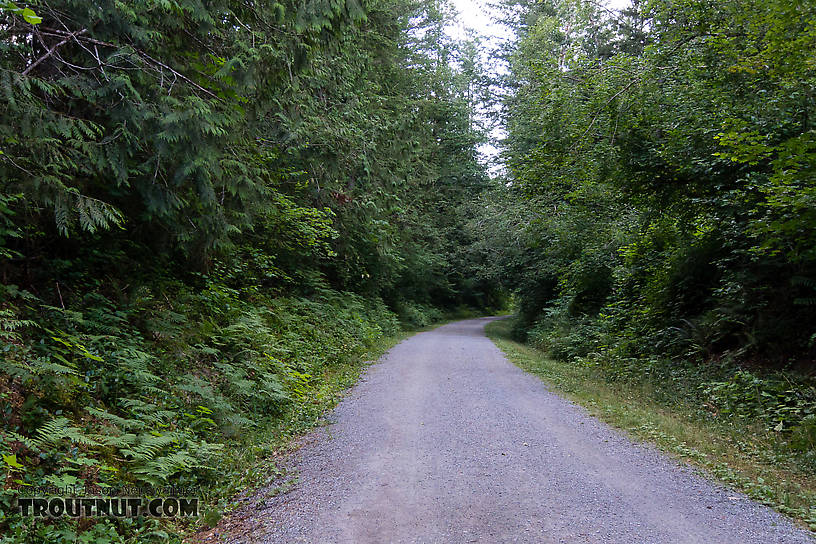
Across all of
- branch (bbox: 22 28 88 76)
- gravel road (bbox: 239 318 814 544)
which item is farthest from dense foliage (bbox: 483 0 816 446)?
branch (bbox: 22 28 88 76)

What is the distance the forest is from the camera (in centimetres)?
438

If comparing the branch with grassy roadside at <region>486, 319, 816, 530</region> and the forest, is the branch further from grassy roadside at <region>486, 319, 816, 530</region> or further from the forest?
grassy roadside at <region>486, 319, 816, 530</region>

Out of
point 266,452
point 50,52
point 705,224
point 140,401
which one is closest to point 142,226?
point 50,52

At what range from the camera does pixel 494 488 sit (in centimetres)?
438

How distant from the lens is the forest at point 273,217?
4.38 m

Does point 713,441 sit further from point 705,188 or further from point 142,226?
point 142,226

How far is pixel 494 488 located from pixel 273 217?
765 cm

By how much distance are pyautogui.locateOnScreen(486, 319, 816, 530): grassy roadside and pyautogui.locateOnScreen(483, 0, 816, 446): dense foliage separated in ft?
1.50

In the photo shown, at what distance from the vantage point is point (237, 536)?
3715 mm

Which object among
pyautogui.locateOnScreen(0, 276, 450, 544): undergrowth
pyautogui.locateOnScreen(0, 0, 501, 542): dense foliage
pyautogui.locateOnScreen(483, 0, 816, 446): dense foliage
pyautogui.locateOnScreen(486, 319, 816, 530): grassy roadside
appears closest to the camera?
pyautogui.locateOnScreen(0, 276, 450, 544): undergrowth

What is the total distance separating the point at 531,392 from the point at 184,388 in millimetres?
6006

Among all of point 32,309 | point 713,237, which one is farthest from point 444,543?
point 713,237

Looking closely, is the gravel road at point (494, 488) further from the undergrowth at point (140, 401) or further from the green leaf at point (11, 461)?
the green leaf at point (11, 461)

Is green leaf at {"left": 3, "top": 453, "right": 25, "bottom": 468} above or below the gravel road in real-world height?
above
